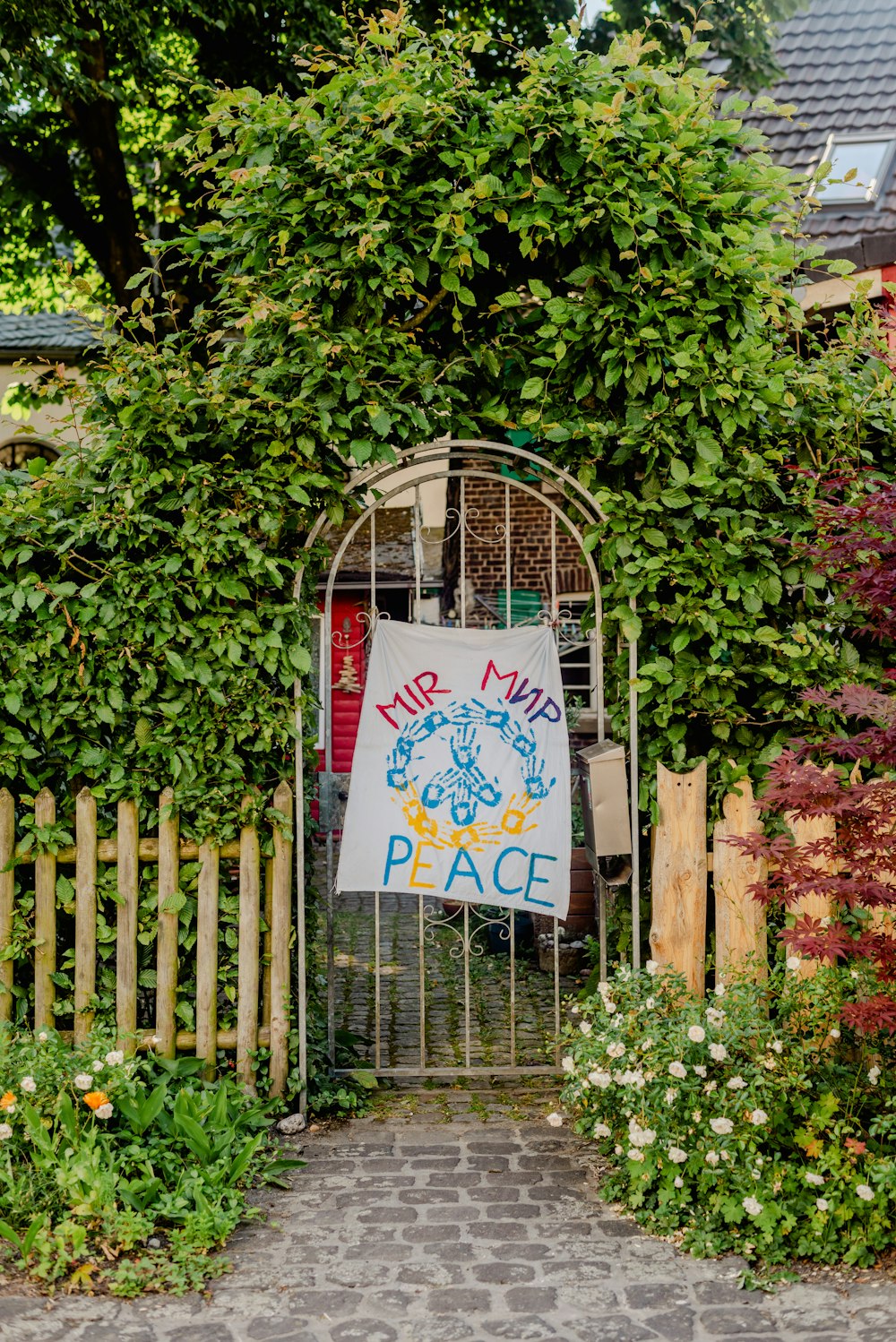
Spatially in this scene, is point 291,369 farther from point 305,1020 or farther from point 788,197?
point 305,1020

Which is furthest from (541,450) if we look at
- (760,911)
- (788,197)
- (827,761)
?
(760,911)

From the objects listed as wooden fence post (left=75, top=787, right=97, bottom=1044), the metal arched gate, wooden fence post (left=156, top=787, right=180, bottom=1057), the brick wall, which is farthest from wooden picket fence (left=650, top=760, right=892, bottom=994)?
the brick wall

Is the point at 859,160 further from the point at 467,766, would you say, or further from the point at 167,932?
the point at 167,932

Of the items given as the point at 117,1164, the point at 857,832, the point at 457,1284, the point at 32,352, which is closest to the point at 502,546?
the point at 32,352

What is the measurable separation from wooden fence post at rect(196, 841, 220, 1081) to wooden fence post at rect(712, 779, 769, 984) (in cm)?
212

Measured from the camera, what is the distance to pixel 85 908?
4996 mm

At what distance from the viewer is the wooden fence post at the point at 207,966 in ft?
16.5

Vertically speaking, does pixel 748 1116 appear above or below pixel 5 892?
below

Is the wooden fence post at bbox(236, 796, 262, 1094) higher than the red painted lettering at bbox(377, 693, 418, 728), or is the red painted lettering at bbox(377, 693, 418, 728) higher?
the red painted lettering at bbox(377, 693, 418, 728)

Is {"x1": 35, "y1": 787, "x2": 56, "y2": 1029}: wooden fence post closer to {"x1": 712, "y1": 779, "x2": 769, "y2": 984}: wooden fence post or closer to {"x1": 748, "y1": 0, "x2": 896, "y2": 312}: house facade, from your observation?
{"x1": 712, "y1": 779, "x2": 769, "y2": 984}: wooden fence post

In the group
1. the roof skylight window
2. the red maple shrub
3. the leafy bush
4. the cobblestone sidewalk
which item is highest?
the roof skylight window

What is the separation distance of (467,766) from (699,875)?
1172 millimetres

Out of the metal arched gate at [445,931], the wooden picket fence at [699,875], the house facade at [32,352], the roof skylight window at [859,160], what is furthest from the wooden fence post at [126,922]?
the house facade at [32,352]

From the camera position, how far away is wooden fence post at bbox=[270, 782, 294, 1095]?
5.11m
